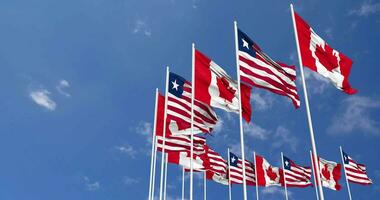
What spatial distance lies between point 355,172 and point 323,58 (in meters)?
22.2

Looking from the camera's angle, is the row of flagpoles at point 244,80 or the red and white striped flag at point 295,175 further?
the red and white striped flag at point 295,175

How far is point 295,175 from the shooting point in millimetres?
33344

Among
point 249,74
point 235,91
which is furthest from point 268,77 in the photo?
point 235,91

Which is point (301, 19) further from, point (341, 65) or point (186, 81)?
point (186, 81)

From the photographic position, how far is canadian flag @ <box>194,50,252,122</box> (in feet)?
55.7

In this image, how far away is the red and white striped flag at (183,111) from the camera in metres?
19.1

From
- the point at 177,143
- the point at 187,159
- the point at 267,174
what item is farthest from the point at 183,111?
the point at 267,174

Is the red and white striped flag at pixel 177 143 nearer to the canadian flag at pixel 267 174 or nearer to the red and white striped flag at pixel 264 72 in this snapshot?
the red and white striped flag at pixel 264 72

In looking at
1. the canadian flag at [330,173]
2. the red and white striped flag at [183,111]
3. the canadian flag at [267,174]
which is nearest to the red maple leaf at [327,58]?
the red and white striped flag at [183,111]

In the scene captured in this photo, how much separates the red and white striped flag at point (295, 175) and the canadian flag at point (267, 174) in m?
1.13

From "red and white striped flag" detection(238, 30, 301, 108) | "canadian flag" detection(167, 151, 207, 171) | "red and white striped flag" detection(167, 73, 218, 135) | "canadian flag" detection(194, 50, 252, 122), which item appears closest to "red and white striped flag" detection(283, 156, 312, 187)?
"canadian flag" detection(167, 151, 207, 171)

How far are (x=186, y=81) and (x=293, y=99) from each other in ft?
25.8

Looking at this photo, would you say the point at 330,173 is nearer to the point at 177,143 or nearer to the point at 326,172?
the point at 326,172

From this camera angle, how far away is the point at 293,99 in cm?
1530
